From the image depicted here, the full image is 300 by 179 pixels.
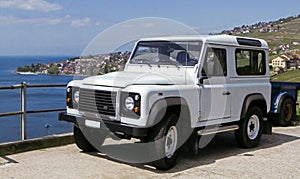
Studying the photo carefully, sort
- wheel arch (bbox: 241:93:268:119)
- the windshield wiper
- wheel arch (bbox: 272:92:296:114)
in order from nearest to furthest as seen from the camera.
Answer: the windshield wiper → wheel arch (bbox: 241:93:268:119) → wheel arch (bbox: 272:92:296:114)

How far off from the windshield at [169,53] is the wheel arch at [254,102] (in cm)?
163

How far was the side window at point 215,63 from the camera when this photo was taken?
7113 mm

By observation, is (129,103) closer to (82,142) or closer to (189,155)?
(82,142)

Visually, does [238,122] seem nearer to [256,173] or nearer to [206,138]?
[206,138]

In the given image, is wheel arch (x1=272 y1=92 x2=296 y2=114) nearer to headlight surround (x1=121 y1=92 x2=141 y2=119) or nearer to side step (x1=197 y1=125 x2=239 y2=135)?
side step (x1=197 y1=125 x2=239 y2=135)

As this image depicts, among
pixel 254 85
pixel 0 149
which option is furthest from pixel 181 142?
pixel 0 149

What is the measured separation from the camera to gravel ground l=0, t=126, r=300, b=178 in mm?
5914

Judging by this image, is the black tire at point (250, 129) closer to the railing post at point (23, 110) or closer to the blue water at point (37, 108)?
the blue water at point (37, 108)

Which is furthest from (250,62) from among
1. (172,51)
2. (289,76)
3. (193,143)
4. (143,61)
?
(289,76)

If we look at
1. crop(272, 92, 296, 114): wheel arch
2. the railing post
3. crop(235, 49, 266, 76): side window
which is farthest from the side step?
crop(272, 92, 296, 114): wheel arch

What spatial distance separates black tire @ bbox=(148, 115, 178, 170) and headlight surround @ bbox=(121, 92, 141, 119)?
1.42 feet


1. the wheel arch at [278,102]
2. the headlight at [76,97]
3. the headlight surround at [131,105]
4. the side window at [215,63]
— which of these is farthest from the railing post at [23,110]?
the wheel arch at [278,102]

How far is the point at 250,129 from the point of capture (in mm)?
8328

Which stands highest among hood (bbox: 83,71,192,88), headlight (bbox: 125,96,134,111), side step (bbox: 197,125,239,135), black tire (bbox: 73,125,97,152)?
hood (bbox: 83,71,192,88)
